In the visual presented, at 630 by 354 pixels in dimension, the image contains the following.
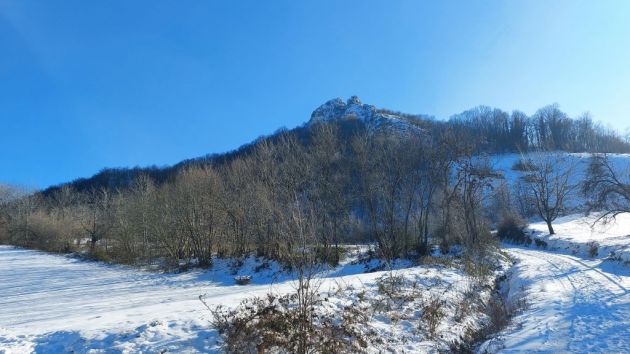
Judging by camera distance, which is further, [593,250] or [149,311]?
[593,250]

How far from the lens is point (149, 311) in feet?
34.7

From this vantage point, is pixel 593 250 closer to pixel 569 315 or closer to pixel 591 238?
pixel 591 238

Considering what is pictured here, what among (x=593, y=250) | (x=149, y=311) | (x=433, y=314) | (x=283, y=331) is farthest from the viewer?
(x=593, y=250)

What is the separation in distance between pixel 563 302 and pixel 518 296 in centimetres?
242

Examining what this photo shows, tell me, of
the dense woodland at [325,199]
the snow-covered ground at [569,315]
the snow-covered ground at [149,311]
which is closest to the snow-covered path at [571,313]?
the snow-covered ground at [569,315]

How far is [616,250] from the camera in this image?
25.7 m

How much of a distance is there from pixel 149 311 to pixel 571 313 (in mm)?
12052

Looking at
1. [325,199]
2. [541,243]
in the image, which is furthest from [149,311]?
[541,243]

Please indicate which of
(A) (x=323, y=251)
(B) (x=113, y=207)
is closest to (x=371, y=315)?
(A) (x=323, y=251)

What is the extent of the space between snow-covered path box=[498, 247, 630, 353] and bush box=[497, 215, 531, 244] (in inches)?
1074

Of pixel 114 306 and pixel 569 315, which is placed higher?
pixel 114 306

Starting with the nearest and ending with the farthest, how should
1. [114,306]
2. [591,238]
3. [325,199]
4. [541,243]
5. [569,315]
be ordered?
[569,315], [114,306], [325,199], [591,238], [541,243]

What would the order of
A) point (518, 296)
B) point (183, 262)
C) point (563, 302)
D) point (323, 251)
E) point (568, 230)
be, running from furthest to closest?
point (568, 230) → point (183, 262) → point (323, 251) → point (518, 296) → point (563, 302)

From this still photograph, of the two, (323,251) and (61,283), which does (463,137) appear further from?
(61,283)
